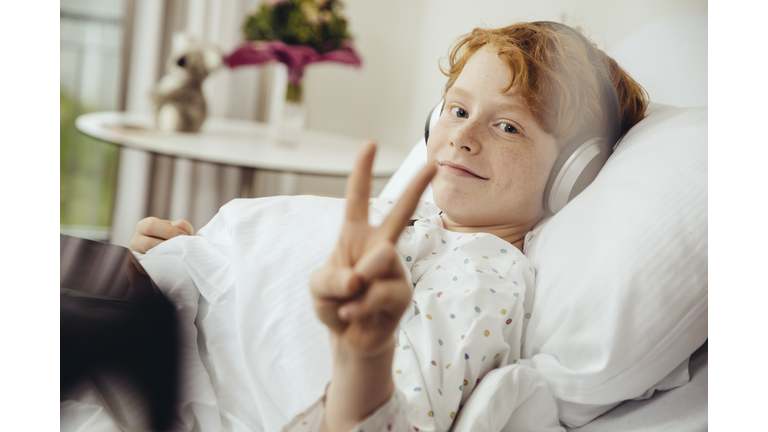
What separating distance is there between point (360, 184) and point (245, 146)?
A: 2.72ft

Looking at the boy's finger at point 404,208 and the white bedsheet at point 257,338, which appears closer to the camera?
the boy's finger at point 404,208

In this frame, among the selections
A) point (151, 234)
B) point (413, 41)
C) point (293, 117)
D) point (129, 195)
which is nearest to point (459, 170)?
point (413, 41)

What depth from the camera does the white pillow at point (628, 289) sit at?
399mm

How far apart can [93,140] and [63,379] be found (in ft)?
1.56

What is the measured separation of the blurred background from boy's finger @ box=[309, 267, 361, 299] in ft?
1.16

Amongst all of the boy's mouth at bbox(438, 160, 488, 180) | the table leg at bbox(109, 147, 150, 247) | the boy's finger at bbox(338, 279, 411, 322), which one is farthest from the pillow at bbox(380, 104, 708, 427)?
the table leg at bbox(109, 147, 150, 247)

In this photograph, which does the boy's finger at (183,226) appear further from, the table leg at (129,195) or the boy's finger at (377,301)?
the boy's finger at (377,301)

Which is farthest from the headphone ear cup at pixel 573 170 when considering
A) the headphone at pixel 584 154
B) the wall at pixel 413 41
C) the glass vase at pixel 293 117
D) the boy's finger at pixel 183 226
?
the glass vase at pixel 293 117

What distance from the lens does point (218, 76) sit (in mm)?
1482

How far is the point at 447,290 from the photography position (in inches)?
17.4

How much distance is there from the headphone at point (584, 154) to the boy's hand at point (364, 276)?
272mm

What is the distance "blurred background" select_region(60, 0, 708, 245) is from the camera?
50cm

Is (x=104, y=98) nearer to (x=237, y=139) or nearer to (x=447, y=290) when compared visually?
Answer: (x=237, y=139)
